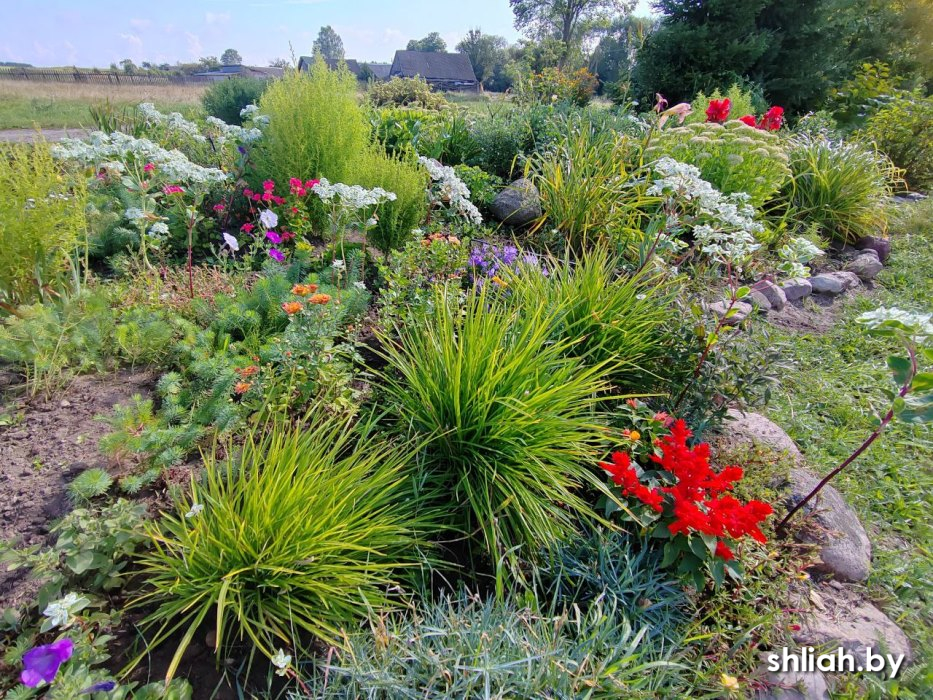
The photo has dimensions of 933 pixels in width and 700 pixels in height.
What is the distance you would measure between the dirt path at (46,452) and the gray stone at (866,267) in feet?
19.4

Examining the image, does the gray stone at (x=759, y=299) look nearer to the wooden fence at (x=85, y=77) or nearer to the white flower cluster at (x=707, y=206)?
the white flower cluster at (x=707, y=206)

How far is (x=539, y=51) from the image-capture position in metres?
22.8

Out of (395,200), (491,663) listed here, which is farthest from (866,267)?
(491,663)

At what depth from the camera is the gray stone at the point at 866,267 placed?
4.79m

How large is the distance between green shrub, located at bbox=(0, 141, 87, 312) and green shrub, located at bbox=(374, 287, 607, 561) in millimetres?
1875

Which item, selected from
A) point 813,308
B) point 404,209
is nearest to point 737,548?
point 404,209

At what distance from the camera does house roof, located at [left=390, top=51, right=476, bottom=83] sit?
5486 cm

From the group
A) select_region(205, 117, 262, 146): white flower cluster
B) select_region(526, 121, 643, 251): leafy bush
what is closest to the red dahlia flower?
select_region(526, 121, 643, 251): leafy bush

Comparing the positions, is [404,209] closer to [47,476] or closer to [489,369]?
[489,369]

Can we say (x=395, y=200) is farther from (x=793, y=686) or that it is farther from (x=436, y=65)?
(x=436, y=65)

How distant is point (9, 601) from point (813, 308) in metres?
5.27

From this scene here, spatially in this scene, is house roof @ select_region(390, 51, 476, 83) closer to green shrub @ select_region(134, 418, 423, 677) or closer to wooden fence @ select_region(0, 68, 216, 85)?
wooden fence @ select_region(0, 68, 216, 85)

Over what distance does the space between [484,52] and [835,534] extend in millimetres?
72648

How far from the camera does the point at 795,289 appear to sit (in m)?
4.36
